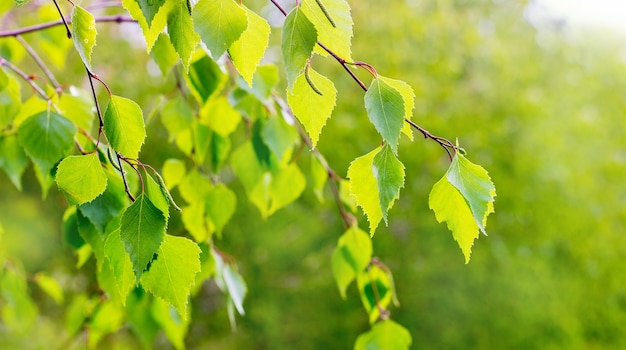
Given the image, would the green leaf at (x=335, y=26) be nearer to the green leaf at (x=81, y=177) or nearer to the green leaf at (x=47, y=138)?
the green leaf at (x=81, y=177)

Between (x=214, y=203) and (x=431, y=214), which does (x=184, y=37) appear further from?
(x=431, y=214)

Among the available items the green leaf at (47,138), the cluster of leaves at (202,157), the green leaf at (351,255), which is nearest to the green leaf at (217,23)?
the cluster of leaves at (202,157)

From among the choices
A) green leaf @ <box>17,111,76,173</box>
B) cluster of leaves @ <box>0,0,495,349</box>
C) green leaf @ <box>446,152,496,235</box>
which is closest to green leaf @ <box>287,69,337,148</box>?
cluster of leaves @ <box>0,0,495,349</box>

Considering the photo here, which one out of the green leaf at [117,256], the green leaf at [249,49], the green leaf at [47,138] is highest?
the green leaf at [249,49]

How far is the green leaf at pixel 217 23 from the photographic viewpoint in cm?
43

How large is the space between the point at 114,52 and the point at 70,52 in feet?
0.88

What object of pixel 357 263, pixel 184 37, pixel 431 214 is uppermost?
pixel 184 37

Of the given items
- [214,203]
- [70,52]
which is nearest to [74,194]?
[214,203]

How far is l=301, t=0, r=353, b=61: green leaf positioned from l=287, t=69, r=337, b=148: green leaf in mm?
38

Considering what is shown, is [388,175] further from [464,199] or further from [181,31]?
[181,31]

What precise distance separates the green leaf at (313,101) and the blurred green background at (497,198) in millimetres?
2305

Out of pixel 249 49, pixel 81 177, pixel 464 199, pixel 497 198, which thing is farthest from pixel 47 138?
pixel 497 198

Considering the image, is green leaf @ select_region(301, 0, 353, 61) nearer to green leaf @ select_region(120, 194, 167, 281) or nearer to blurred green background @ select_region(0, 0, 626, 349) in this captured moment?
green leaf @ select_region(120, 194, 167, 281)

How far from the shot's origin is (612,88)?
10.4 ft
